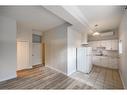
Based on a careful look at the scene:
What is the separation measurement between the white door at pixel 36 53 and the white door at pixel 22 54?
0.86m

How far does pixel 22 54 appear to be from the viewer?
208 inches

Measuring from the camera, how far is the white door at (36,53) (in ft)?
20.5

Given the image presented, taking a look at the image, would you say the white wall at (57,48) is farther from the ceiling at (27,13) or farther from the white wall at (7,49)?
the white wall at (7,49)

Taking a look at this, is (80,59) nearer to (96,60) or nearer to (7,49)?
(96,60)

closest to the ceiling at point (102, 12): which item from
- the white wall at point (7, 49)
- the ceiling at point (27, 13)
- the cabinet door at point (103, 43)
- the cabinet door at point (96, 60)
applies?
the ceiling at point (27, 13)

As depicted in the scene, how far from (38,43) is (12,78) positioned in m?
3.40

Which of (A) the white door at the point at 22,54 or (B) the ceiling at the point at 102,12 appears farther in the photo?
(A) the white door at the point at 22,54

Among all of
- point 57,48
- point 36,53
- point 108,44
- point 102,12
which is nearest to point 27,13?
point 57,48

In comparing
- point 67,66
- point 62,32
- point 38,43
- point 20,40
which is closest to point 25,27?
point 20,40

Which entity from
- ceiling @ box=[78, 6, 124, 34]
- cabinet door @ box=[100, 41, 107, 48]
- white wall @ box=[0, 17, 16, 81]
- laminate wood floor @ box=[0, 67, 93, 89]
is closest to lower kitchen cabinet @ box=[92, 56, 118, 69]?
cabinet door @ box=[100, 41, 107, 48]
